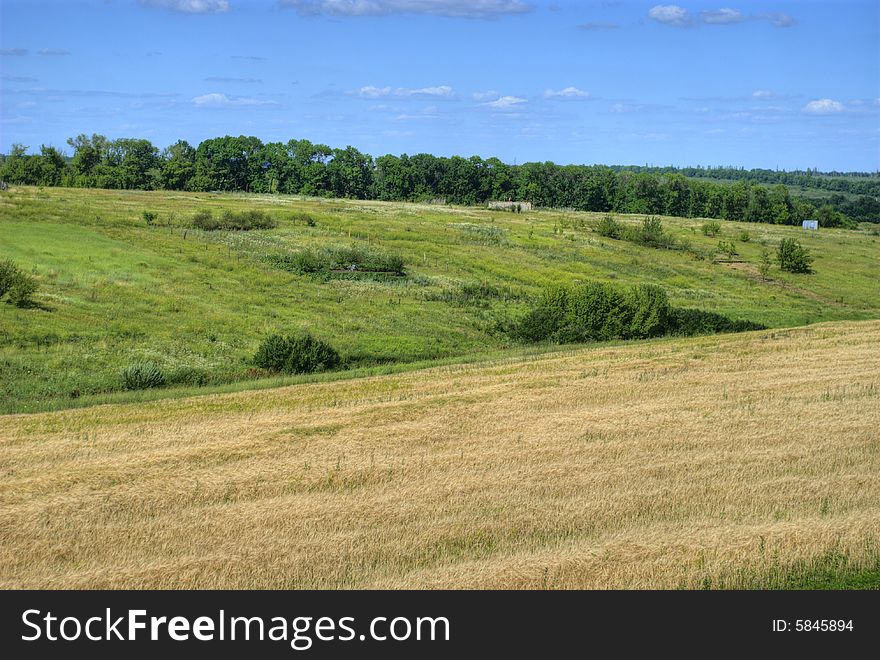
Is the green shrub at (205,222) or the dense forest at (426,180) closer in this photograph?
the green shrub at (205,222)

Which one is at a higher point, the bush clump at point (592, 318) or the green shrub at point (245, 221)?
the green shrub at point (245, 221)

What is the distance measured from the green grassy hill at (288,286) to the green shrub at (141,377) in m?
0.48

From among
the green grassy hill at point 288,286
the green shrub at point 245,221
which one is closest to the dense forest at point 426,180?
the green grassy hill at point 288,286

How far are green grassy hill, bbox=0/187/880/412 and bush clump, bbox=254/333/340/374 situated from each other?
727mm

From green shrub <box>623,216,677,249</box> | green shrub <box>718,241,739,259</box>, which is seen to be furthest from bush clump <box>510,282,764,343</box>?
green shrub <box>623,216,677,249</box>

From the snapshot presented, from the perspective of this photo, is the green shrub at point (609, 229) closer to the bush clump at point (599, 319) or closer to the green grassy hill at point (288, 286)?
the green grassy hill at point (288, 286)

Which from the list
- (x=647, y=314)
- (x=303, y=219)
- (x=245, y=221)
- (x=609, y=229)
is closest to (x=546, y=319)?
(x=647, y=314)

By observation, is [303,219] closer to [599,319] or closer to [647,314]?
A: [599,319]

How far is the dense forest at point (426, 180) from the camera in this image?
153 metres

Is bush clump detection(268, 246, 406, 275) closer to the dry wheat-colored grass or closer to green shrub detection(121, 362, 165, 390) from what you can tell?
green shrub detection(121, 362, 165, 390)

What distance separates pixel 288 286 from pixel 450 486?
4197cm

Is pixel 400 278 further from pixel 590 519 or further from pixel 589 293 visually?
pixel 590 519

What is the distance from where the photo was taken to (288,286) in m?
59.8

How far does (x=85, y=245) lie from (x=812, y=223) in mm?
106888
